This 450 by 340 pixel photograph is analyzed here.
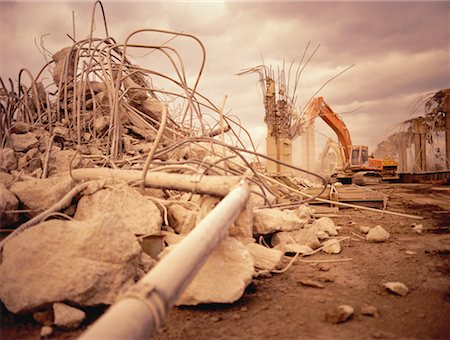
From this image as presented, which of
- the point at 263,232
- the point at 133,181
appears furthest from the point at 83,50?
the point at 263,232

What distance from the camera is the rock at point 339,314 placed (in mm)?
1149

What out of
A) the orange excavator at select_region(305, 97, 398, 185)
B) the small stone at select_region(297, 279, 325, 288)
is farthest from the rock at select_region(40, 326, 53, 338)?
the orange excavator at select_region(305, 97, 398, 185)

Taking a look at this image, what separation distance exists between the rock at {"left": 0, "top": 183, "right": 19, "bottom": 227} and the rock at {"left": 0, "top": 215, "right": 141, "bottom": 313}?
0.38m

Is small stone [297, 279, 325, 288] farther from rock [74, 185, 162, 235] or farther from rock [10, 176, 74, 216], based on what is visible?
rock [10, 176, 74, 216]

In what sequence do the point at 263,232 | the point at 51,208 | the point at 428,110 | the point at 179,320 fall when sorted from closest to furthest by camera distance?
the point at 179,320
the point at 51,208
the point at 263,232
the point at 428,110

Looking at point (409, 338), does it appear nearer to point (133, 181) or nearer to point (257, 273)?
point (257, 273)

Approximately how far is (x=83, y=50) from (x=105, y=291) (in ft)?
9.22

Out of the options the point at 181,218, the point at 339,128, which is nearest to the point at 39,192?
the point at 181,218

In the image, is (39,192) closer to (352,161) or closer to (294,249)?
(294,249)

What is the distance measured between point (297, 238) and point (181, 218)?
0.89 m

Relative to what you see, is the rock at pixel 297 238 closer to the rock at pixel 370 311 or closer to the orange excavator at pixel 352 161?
the rock at pixel 370 311

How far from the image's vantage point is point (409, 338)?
3.45ft

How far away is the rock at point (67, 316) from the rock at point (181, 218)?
30.5 inches

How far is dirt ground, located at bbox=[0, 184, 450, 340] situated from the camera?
109 centimetres
